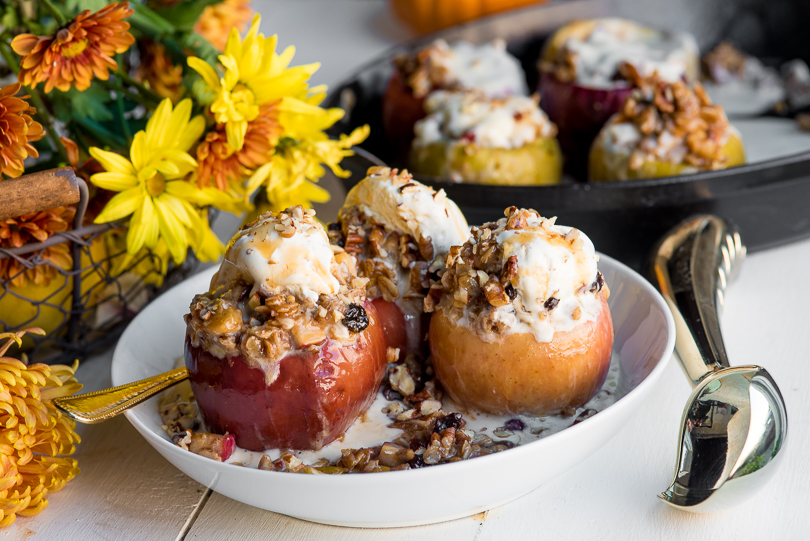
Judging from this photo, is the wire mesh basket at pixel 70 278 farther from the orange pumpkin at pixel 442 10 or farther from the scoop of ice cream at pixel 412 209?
the orange pumpkin at pixel 442 10

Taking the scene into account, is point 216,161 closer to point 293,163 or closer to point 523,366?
point 293,163

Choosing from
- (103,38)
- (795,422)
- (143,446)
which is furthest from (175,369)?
(795,422)

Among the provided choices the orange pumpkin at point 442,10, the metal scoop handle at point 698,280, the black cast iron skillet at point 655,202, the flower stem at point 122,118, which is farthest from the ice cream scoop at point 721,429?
the orange pumpkin at point 442,10

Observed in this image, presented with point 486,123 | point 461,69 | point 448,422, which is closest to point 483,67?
point 461,69

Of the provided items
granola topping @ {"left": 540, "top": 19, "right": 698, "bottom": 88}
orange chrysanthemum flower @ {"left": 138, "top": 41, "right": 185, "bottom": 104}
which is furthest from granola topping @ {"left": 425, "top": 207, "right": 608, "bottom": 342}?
granola topping @ {"left": 540, "top": 19, "right": 698, "bottom": 88}

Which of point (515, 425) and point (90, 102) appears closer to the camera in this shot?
point (515, 425)

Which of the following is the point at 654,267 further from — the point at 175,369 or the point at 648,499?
the point at 175,369

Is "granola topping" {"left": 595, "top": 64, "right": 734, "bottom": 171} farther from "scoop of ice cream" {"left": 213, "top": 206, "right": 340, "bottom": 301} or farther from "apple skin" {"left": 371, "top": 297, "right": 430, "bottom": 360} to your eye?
"scoop of ice cream" {"left": 213, "top": 206, "right": 340, "bottom": 301}
